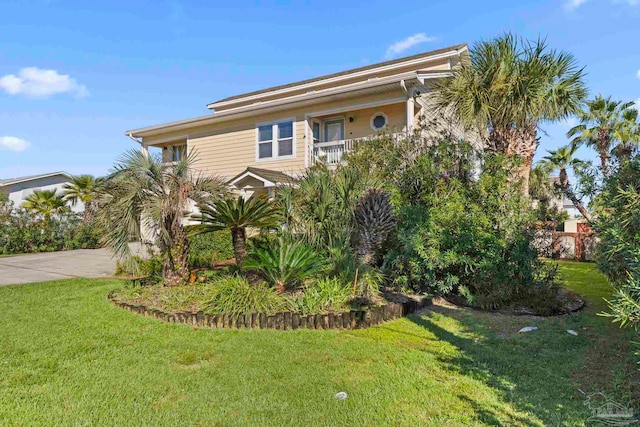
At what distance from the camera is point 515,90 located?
30.1ft

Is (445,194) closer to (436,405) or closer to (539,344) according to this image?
(539,344)

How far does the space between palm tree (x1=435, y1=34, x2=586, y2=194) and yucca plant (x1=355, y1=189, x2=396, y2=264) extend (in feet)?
11.3

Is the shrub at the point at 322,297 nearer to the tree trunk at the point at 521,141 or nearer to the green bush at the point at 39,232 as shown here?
the tree trunk at the point at 521,141

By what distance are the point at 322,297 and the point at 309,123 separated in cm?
1041

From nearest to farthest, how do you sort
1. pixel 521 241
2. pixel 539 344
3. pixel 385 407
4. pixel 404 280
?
1. pixel 385 407
2. pixel 539 344
3. pixel 521 241
4. pixel 404 280

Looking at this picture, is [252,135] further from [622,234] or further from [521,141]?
[622,234]

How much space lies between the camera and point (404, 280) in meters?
8.16

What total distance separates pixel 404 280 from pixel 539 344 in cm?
312

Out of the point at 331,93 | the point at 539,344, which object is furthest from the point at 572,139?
the point at 539,344

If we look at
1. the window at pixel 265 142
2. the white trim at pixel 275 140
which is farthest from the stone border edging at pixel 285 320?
the window at pixel 265 142

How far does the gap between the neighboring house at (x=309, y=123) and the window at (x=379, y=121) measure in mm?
40

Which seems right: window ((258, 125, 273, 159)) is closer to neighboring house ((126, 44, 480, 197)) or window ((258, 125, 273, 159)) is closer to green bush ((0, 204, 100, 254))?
neighboring house ((126, 44, 480, 197))

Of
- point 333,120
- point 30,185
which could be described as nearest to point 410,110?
point 333,120

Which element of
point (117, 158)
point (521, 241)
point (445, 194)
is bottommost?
point (521, 241)
